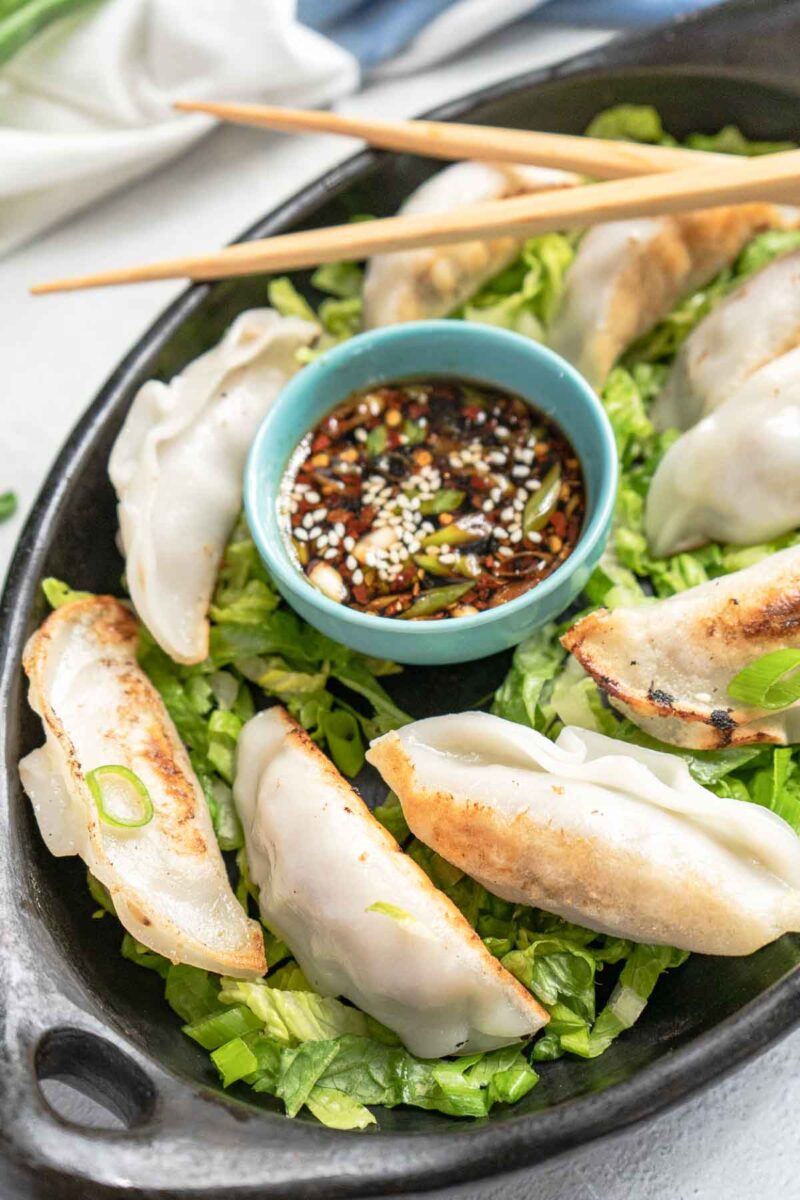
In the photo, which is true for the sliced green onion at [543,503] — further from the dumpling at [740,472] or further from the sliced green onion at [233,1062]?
the sliced green onion at [233,1062]

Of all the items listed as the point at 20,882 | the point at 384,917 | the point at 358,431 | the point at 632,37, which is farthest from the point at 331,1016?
the point at 632,37


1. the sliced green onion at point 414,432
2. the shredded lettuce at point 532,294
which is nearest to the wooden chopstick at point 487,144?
the shredded lettuce at point 532,294

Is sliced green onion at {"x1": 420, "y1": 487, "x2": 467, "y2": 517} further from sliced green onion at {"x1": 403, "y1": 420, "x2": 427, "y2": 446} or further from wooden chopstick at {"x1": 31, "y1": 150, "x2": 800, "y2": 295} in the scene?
wooden chopstick at {"x1": 31, "y1": 150, "x2": 800, "y2": 295}

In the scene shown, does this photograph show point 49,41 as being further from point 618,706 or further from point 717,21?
point 618,706

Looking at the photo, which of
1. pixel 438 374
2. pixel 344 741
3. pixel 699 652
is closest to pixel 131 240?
pixel 438 374

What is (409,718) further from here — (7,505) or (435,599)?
(7,505)

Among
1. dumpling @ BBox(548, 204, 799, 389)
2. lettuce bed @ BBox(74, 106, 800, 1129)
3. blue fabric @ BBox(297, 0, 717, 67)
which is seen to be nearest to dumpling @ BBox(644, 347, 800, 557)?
lettuce bed @ BBox(74, 106, 800, 1129)
